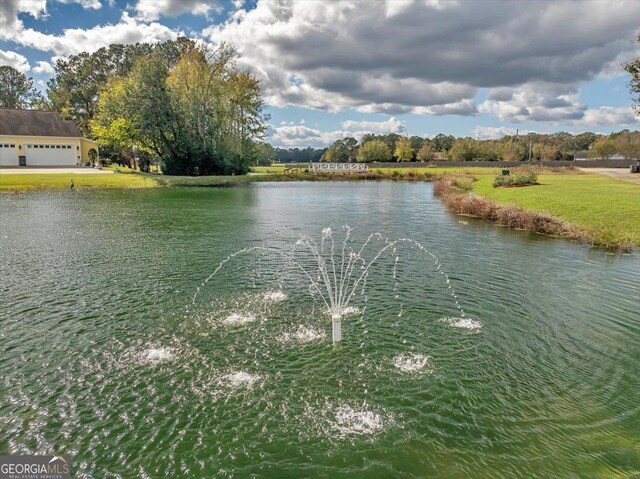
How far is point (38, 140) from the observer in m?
86.8

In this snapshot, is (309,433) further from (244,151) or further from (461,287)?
(244,151)

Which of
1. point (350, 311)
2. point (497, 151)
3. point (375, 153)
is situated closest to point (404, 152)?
point (375, 153)

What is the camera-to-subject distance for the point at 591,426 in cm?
845

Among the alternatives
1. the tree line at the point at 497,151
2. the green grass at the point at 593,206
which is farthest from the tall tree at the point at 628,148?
the green grass at the point at 593,206

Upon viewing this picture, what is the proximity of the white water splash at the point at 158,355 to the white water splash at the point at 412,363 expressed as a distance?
6.14 meters

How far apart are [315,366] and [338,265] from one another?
10.5 m

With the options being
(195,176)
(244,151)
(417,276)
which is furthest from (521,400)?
(244,151)

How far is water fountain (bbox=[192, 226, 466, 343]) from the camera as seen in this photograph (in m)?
15.5

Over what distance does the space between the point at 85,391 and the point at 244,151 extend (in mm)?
78745

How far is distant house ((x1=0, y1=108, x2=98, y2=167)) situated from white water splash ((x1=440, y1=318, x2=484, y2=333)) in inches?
3908

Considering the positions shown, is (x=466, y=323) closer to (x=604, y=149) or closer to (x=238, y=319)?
(x=238, y=319)

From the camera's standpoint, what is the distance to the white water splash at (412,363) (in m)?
10.5

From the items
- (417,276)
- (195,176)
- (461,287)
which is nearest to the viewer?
(461,287)

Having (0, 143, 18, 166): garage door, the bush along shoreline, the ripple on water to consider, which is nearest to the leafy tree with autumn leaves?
(0, 143, 18, 166): garage door
